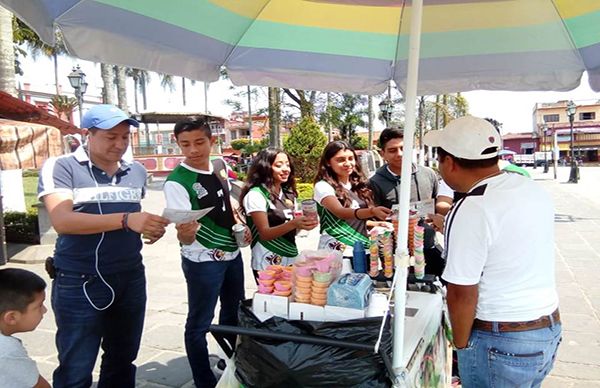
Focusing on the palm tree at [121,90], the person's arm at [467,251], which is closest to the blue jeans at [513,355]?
the person's arm at [467,251]

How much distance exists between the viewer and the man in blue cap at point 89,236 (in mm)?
2115

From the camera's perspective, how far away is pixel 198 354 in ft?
9.47

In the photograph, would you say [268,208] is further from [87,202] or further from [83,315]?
[83,315]

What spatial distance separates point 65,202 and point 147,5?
3.31 feet

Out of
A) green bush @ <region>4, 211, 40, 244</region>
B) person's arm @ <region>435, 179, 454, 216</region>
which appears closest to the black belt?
person's arm @ <region>435, 179, 454, 216</region>

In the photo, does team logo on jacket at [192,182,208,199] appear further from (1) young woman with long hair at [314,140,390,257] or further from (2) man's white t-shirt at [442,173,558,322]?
(2) man's white t-shirt at [442,173,558,322]

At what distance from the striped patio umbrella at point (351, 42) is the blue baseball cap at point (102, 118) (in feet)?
0.83

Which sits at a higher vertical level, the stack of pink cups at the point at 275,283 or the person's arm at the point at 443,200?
the person's arm at the point at 443,200

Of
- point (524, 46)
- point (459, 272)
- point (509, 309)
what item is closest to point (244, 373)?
point (459, 272)

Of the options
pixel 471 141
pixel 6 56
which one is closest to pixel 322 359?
pixel 471 141

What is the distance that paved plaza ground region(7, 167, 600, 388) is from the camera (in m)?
3.59

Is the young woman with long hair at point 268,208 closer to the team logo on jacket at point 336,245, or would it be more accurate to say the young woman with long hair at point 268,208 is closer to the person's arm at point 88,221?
the team logo on jacket at point 336,245

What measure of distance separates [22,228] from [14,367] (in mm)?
7893

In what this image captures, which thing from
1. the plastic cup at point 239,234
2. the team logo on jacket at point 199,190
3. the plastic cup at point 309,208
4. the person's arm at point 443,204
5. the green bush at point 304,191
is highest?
the team logo on jacket at point 199,190
